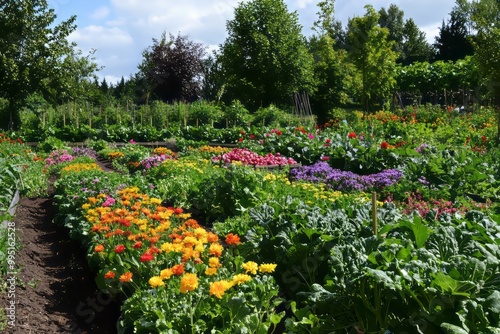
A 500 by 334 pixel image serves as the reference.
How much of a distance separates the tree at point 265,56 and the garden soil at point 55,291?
18407 millimetres

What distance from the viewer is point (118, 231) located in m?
4.71

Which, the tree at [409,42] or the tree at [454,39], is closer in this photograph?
the tree at [454,39]

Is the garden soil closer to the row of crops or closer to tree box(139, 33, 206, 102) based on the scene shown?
the row of crops

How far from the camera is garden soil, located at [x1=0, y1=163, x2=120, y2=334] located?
4410 mm

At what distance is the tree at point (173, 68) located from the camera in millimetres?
31359

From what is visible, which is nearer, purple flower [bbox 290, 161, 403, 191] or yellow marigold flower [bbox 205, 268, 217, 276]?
yellow marigold flower [bbox 205, 268, 217, 276]

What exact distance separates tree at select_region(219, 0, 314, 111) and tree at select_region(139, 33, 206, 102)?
19.8ft

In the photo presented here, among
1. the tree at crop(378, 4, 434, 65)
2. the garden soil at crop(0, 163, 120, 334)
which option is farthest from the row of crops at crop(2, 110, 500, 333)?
the tree at crop(378, 4, 434, 65)

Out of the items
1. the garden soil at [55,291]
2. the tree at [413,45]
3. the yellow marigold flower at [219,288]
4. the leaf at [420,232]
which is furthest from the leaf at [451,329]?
the tree at [413,45]

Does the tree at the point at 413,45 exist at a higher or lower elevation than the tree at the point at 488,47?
higher

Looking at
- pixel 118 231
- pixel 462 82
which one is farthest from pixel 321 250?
pixel 462 82

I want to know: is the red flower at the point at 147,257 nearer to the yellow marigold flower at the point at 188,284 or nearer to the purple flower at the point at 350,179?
the yellow marigold flower at the point at 188,284

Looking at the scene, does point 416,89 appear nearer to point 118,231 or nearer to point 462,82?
point 462,82
